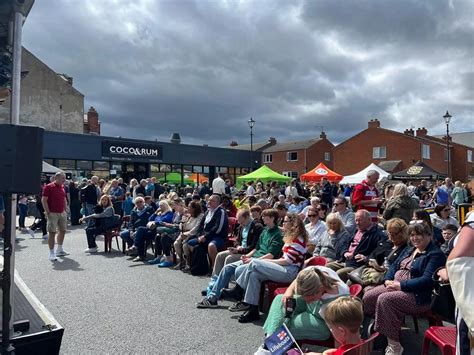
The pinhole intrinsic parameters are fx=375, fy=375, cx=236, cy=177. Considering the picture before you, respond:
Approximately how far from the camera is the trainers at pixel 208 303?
16.8ft

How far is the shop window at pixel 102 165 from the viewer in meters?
24.8

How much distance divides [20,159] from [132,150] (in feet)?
Result: 79.4

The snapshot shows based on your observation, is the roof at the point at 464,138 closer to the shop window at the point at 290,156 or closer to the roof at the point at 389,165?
the roof at the point at 389,165

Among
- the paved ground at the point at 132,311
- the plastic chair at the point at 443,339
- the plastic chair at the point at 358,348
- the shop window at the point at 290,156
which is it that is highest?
the shop window at the point at 290,156

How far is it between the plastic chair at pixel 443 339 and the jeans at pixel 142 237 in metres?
6.35

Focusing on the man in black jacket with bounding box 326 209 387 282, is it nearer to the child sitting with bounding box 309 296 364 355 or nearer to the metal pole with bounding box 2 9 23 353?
the child sitting with bounding box 309 296 364 355

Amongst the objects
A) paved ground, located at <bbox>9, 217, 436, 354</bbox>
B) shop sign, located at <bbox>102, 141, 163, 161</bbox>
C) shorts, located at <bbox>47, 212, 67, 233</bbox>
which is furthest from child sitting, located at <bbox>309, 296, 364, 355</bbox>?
shop sign, located at <bbox>102, 141, 163, 161</bbox>

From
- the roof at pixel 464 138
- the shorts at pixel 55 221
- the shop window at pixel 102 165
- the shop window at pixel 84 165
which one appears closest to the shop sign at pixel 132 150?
the shop window at pixel 102 165

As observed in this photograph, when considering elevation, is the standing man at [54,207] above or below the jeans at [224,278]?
above

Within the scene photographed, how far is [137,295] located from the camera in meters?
5.66

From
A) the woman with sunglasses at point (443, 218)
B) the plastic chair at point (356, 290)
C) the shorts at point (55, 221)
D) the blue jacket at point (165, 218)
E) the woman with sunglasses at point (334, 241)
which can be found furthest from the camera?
the blue jacket at point (165, 218)

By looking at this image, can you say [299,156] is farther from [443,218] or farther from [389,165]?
[443,218]

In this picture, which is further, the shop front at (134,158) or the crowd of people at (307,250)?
the shop front at (134,158)

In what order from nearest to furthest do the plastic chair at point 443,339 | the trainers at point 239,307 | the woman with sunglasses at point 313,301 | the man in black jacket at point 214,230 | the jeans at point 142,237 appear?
the plastic chair at point 443,339
the woman with sunglasses at point 313,301
the trainers at point 239,307
the man in black jacket at point 214,230
the jeans at point 142,237
